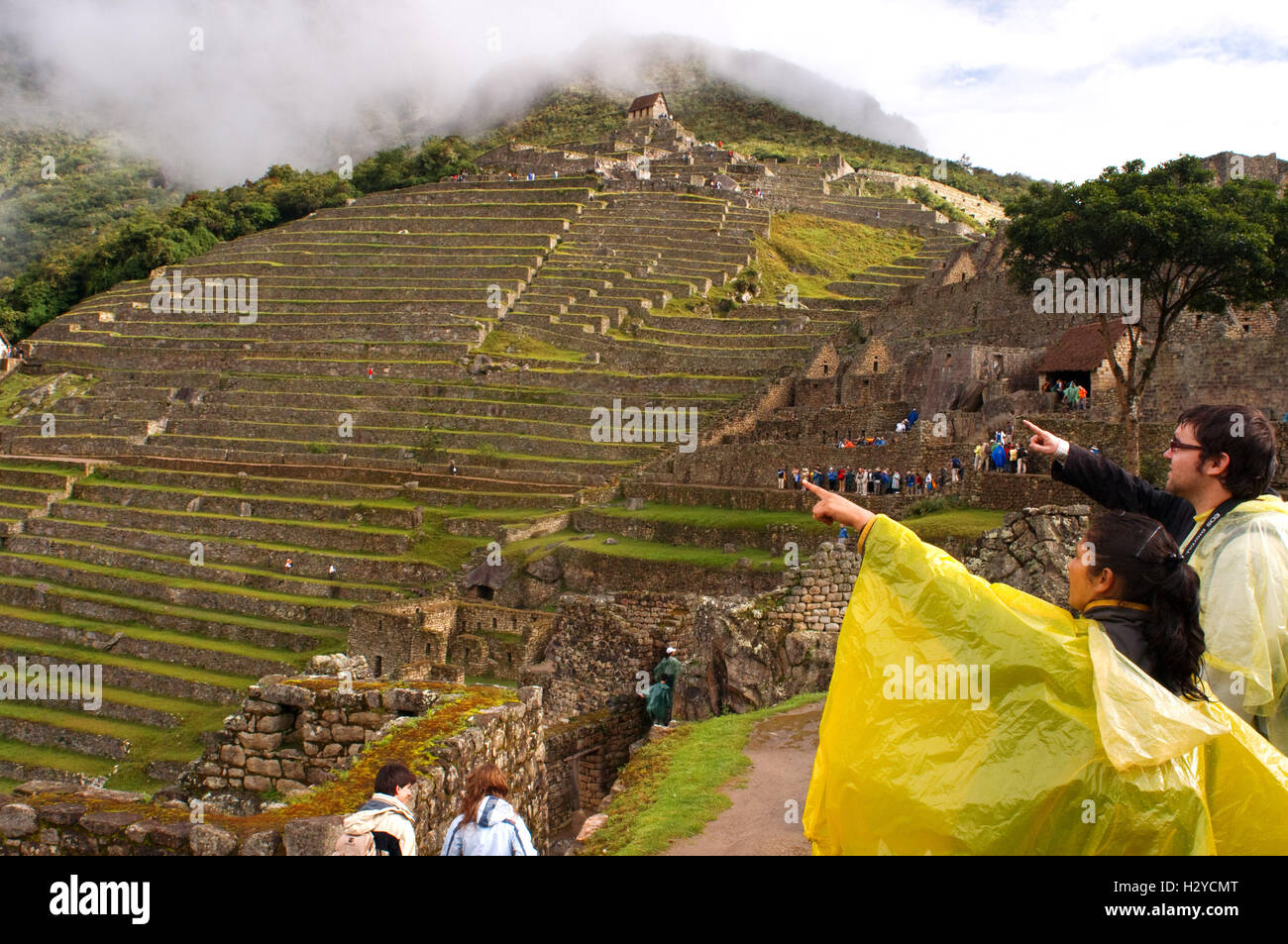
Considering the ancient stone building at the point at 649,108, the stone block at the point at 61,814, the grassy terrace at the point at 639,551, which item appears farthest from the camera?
the ancient stone building at the point at 649,108

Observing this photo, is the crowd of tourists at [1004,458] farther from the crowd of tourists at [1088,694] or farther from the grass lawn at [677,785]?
the crowd of tourists at [1088,694]

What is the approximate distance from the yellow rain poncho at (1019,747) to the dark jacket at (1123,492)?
115cm

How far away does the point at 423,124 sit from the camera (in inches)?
4796

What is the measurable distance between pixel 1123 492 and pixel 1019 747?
177 cm

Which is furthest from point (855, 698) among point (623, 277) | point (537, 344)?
point (623, 277)

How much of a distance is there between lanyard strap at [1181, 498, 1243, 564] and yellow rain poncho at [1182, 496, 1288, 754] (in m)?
0.18

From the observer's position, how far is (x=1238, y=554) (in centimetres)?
395

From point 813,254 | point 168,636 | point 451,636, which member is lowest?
point 168,636

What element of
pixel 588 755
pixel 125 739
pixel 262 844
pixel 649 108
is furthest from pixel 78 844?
pixel 649 108

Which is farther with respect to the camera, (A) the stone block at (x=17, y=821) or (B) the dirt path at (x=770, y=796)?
(B) the dirt path at (x=770, y=796)

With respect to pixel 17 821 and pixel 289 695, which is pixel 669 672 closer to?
pixel 289 695
